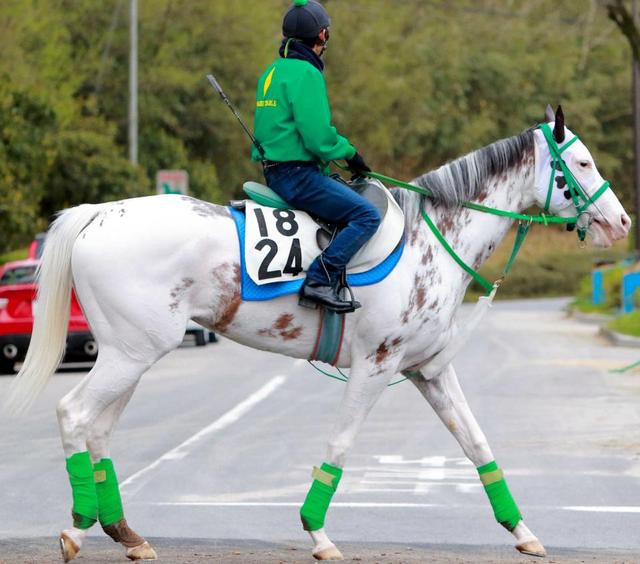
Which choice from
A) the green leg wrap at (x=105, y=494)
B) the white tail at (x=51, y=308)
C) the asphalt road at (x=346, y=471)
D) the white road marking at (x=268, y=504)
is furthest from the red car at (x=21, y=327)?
the green leg wrap at (x=105, y=494)

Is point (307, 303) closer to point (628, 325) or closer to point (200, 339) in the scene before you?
point (200, 339)

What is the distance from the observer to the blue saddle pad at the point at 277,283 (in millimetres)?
7980

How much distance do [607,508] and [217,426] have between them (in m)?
5.75

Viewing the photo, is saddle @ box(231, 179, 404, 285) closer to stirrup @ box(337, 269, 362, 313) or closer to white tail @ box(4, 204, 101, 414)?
stirrup @ box(337, 269, 362, 313)

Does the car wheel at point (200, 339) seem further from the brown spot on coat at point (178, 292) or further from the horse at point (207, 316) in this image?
the brown spot on coat at point (178, 292)

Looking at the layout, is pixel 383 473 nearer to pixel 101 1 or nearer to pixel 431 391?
pixel 431 391

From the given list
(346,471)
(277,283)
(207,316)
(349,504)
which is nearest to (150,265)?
(207,316)

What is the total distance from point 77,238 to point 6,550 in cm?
169

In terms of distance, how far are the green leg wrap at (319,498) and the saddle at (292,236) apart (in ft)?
3.27

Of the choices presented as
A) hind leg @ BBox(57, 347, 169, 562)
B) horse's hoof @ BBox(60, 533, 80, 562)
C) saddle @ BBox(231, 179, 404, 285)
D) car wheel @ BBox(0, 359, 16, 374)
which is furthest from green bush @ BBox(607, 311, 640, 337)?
horse's hoof @ BBox(60, 533, 80, 562)

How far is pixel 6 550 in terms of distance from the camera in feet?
27.3

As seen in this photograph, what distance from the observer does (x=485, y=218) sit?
8.61 m

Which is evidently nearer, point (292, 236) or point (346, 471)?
point (292, 236)

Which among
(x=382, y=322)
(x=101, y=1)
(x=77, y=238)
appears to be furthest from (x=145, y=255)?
(x=101, y=1)
